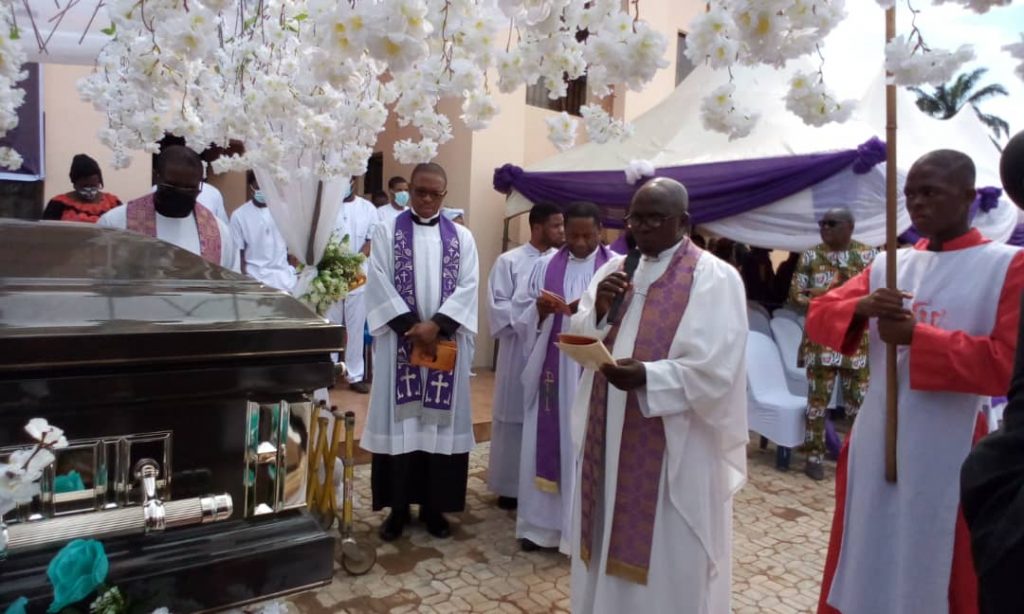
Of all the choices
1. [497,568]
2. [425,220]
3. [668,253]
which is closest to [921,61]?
[668,253]

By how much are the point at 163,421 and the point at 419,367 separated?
2.26m

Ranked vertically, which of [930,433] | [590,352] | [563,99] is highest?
[563,99]

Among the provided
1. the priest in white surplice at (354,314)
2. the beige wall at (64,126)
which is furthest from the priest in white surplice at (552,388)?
the beige wall at (64,126)

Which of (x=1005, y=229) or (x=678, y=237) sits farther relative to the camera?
(x=1005, y=229)

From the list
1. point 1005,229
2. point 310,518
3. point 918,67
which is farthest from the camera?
point 1005,229

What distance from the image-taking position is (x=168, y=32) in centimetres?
211

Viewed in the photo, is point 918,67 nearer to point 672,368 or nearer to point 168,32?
point 672,368

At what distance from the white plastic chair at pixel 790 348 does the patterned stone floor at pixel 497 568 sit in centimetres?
172

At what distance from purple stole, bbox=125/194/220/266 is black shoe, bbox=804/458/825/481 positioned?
177 inches

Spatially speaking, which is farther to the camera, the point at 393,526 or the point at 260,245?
the point at 260,245

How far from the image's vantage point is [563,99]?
31.4 ft

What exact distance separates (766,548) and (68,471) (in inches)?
144

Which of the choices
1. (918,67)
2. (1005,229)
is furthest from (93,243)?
(1005,229)

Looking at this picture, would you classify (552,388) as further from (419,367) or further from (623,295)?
(623,295)
